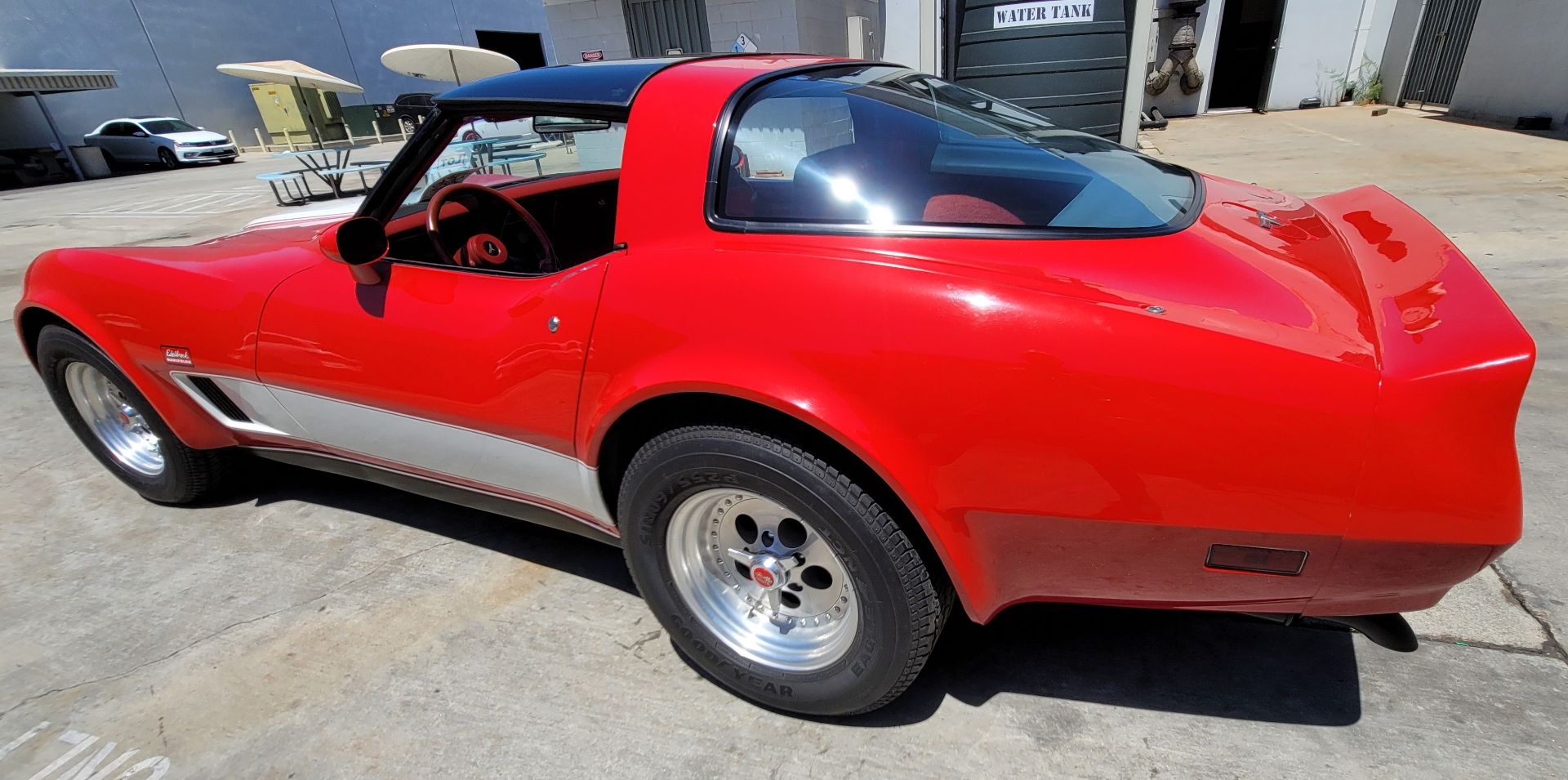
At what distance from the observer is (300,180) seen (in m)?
14.9

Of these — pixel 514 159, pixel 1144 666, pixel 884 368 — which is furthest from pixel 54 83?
pixel 1144 666

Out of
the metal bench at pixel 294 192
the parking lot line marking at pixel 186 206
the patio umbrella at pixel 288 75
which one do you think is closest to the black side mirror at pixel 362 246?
the metal bench at pixel 294 192

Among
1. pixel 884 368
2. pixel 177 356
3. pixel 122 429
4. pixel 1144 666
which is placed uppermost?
pixel 884 368

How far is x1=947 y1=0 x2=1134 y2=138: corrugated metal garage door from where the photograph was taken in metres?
5.72

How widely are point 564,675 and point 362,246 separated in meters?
1.28

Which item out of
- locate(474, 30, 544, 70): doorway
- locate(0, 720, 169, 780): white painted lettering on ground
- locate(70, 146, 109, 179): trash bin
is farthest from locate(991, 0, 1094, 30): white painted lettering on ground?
locate(474, 30, 544, 70): doorway

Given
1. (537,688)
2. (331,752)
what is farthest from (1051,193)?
(331,752)

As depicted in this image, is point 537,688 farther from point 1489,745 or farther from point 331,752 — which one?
point 1489,745

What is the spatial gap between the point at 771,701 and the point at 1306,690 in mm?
1312

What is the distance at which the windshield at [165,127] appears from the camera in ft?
73.8

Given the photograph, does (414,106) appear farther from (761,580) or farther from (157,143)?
(157,143)

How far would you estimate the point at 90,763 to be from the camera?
1.89 meters

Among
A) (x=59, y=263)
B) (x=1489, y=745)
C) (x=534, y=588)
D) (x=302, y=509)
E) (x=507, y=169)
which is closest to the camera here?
(x=1489, y=745)

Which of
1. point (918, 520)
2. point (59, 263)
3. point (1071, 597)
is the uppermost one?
point (59, 263)
